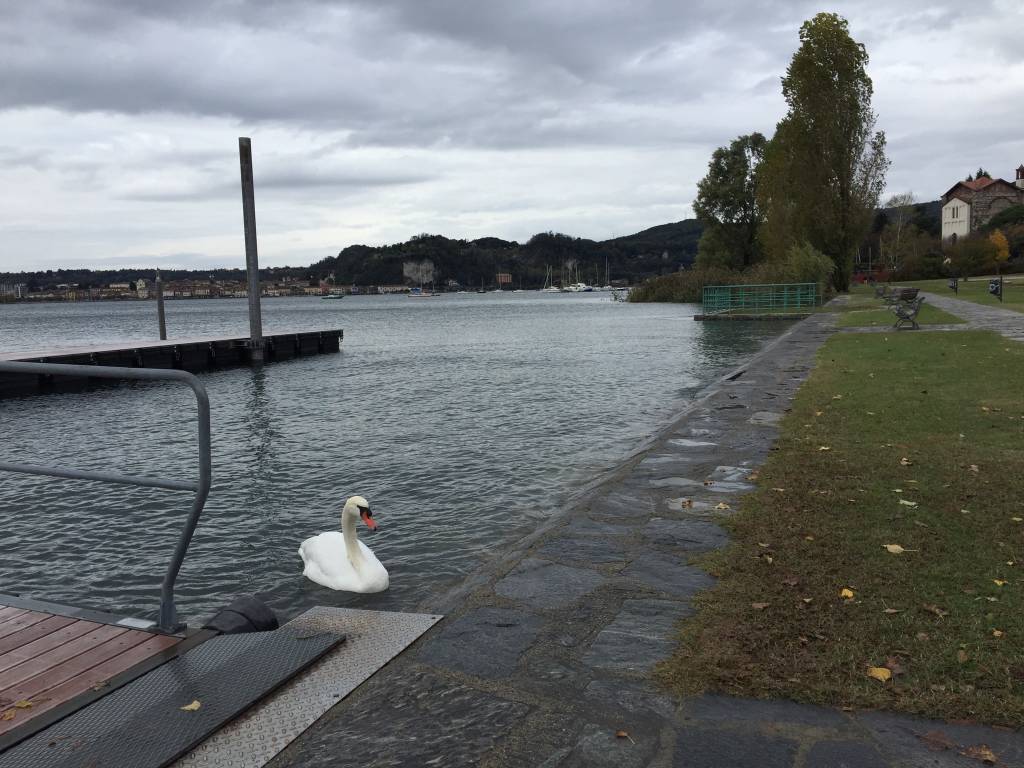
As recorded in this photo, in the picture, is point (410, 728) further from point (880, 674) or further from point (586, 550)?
point (586, 550)

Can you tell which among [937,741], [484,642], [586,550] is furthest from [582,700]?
[586,550]

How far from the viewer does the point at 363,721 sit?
3238mm

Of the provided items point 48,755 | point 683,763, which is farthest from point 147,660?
point 683,763

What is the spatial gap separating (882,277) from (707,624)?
3470 inches

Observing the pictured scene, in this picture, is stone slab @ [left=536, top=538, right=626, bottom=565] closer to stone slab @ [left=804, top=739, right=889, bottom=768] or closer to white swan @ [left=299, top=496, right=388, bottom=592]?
white swan @ [left=299, top=496, right=388, bottom=592]

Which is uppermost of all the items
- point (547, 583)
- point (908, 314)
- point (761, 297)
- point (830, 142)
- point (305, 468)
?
point (830, 142)

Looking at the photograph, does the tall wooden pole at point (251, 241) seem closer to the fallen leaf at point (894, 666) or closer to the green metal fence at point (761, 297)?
the fallen leaf at point (894, 666)

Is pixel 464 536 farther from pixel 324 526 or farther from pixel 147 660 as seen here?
pixel 147 660

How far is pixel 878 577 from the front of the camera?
175 inches

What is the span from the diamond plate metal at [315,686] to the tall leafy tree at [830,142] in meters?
50.7

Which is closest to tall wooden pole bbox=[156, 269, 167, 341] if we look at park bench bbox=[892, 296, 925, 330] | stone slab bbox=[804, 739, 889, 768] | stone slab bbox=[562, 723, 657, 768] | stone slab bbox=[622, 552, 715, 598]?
park bench bbox=[892, 296, 925, 330]

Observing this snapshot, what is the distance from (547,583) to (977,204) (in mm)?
139137

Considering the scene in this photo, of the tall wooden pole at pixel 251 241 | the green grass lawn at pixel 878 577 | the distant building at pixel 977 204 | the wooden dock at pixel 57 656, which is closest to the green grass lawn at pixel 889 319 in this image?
the green grass lawn at pixel 878 577

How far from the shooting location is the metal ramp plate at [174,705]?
118 inches
